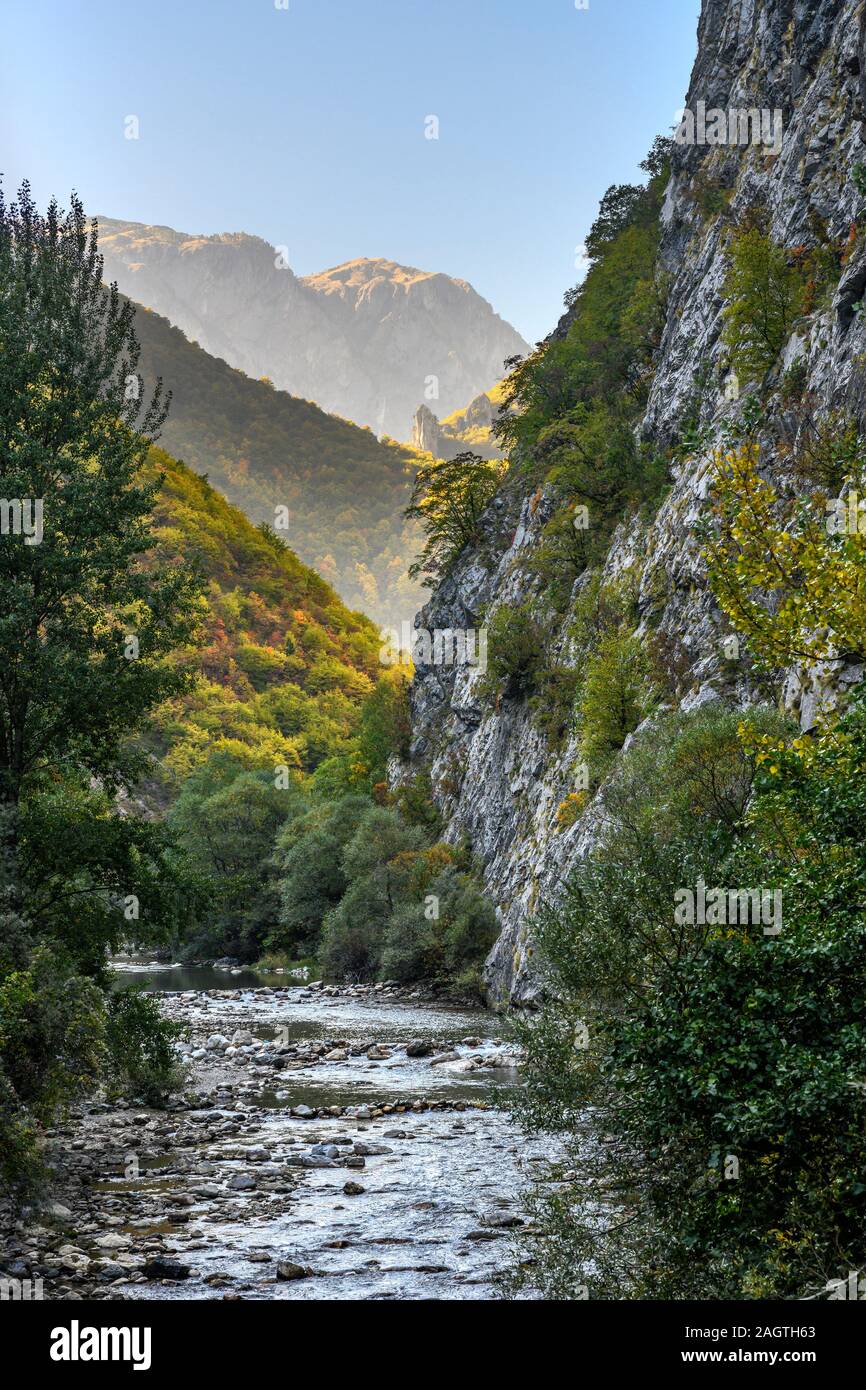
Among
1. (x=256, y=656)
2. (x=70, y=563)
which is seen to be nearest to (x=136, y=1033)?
(x=70, y=563)

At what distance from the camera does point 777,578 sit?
12.0 m

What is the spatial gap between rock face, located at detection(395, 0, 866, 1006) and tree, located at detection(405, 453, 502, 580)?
350 inches

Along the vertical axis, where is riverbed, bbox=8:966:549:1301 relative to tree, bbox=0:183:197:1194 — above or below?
below

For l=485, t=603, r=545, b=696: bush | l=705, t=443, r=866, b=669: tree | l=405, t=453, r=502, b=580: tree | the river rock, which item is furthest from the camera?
l=405, t=453, r=502, b=580: tree

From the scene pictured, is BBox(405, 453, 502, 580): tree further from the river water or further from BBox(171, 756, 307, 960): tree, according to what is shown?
the river water

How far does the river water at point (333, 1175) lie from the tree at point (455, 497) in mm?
46652

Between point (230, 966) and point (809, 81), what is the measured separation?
58.0m

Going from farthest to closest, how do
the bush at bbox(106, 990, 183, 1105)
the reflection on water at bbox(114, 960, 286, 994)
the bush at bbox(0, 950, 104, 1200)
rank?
1. the reflection on water at bbox(114, 960, 286, 994)
2. the bush at bbox(106, 990, 183, 1105)
3. the bush at bbox(0, 950, 104, 1200)

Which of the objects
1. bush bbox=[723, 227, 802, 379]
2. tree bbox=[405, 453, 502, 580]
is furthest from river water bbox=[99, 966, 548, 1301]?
tree bbox=[405, 453, 502, 580]

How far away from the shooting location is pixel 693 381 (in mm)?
40062

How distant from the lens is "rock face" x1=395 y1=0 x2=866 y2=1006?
2925cm

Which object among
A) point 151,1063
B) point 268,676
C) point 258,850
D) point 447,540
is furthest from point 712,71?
point 268,676

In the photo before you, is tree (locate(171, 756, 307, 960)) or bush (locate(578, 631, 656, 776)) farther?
tree (locate(171, 756, 307, 960))
